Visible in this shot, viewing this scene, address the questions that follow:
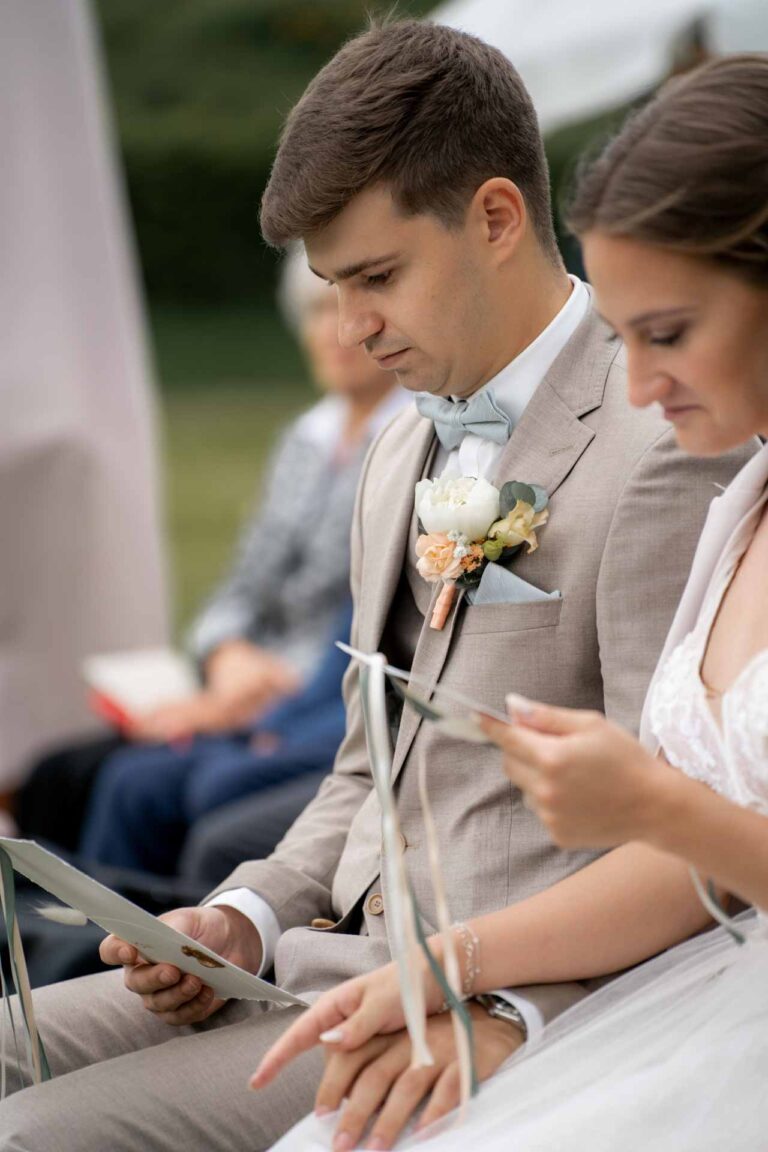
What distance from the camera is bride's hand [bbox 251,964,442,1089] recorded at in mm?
1425

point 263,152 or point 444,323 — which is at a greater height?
point 444,323

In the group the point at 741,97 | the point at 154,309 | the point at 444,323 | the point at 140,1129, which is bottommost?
the point at 154,309

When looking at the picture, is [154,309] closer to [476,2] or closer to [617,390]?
[476,2]

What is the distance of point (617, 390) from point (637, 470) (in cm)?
14

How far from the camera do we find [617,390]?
1.68 metres

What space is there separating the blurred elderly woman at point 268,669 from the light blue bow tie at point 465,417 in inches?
58.1

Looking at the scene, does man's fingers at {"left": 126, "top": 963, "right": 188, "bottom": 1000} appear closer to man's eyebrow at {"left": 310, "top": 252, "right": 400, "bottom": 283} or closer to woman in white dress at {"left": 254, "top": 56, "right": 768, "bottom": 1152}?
woman in white dress at {"left": 254, "top": 56, "right": 768, "bottom": 1152}

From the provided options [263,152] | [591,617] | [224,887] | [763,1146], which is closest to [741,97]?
[591,617]

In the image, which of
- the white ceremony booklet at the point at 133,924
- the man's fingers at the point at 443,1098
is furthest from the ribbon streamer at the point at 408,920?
the white ceremony booklet at the point at 133,924

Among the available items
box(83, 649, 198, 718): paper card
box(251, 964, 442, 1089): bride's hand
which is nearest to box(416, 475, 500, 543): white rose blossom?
box(251, 964, 442, 1089): bride's hand

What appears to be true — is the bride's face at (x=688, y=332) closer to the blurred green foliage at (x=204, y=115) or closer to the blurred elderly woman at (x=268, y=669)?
the blurred elderly woman at (x=268, y=669)

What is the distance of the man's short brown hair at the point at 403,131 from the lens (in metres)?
1.62

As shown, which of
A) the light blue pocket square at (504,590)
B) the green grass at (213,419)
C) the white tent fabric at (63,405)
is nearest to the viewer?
the light blue pocket square at (504,590)

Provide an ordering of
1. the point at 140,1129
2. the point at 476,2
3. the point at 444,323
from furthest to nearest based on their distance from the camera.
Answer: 1. the point at 476,2
2. the point at 444,323
3. the point at 140,1129
